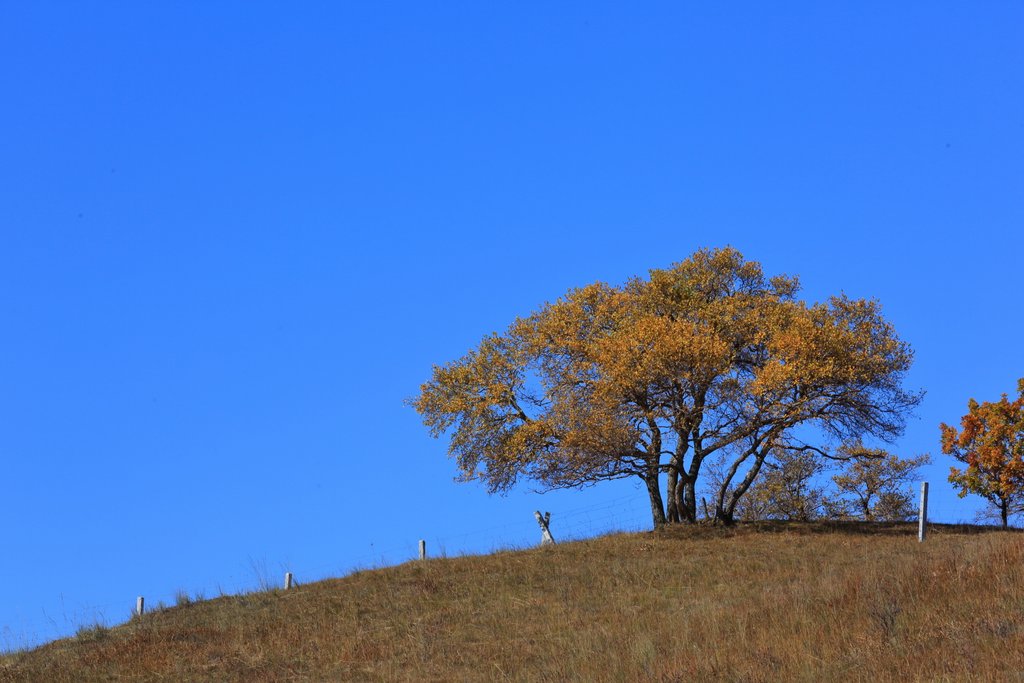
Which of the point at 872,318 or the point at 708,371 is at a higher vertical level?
the point at 872,318

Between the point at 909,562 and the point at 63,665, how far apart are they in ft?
63.7

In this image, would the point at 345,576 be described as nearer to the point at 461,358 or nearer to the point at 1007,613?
the point at 461,358

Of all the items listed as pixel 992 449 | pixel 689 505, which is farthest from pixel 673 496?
pixel 992 449

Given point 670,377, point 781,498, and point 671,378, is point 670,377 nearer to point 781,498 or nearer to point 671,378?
point 671,378

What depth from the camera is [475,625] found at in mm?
24688

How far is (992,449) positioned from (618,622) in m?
31.0

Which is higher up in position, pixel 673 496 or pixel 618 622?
pixel 673 496

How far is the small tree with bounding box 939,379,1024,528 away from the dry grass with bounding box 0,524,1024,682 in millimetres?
13492

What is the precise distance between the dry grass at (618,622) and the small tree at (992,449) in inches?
531

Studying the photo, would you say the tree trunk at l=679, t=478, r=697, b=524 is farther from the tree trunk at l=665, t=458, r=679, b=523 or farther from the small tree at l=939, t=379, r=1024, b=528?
the small tree at l=939, t=379, r=1024, b=528

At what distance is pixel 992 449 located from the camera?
1863 inches

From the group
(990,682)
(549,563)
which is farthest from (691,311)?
(990,682)

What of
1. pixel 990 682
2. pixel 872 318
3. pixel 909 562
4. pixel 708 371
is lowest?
pixel 990 682

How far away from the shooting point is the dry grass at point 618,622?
54.4ft
